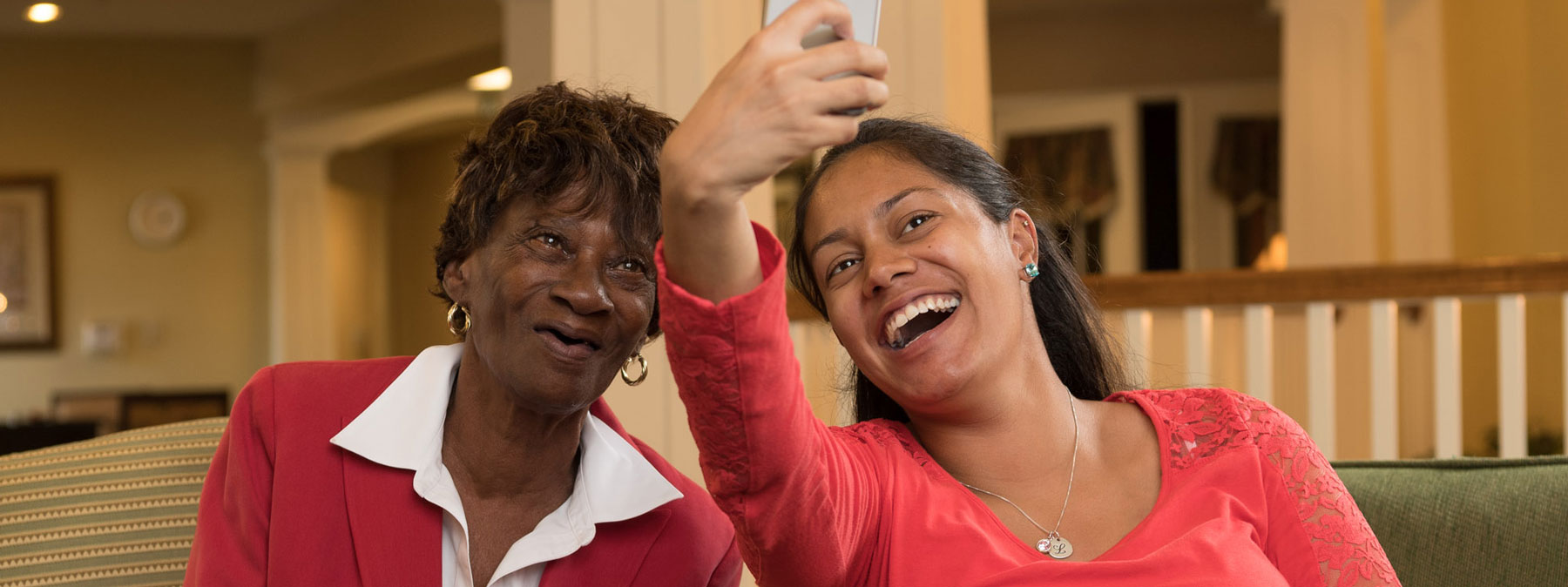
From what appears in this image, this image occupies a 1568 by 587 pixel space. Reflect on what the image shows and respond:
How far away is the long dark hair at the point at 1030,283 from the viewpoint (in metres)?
1.33

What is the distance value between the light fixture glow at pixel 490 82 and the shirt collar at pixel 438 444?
5912 millimetres

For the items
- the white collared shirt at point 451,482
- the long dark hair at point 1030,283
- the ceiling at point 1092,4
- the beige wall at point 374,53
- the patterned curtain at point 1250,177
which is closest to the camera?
the long dark hair at point 1030,283

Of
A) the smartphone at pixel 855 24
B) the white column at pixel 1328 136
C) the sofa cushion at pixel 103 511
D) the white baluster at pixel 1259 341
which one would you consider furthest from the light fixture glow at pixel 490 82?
the smartphone at pixel 855 24

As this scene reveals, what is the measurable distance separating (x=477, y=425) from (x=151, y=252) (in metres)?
7.43

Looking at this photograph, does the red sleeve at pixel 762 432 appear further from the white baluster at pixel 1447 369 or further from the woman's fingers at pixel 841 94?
the white baluster at pixel 1447 369

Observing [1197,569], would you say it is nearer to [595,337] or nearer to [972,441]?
[972,441]

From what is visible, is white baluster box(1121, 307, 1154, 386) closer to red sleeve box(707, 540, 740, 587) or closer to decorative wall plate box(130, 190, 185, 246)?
red sleeve box(707, 540, 740, 587)

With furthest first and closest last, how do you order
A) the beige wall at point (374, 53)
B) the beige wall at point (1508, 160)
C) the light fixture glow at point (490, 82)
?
the light fixture glow at point (490, 82), the beige wall at point (374, 53), the beige wall at point (1508, 160)

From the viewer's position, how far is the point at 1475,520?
1442 mm

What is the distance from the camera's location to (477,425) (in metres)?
1.51

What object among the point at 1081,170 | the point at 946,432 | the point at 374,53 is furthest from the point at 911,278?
the point at 374,53

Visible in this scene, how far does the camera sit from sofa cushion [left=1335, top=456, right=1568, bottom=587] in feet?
4.63

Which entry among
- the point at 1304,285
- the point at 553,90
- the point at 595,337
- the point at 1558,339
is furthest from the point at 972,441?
the point at 1558,339

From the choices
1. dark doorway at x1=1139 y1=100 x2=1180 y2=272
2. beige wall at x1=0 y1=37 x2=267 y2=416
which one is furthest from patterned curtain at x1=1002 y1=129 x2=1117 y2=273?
beige wall at x1=0 y1=37 x2=267 y2=416
